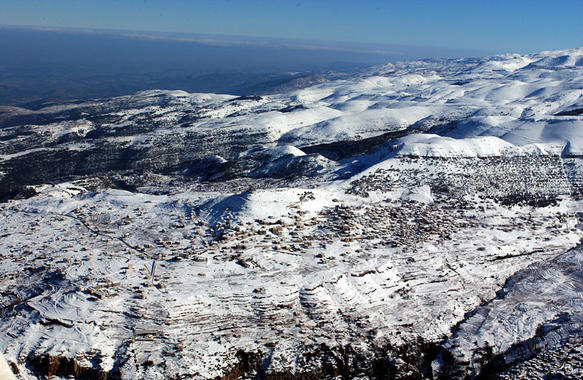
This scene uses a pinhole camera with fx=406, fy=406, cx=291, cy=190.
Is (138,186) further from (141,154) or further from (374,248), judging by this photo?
(374,248)

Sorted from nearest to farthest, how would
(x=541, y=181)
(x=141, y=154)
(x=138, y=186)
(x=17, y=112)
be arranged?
(x=541, y=181)
(x=138, y=186)
(x=141, y=154)
(x=17, y=112)

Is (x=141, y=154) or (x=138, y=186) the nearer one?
(x=138, y=186)

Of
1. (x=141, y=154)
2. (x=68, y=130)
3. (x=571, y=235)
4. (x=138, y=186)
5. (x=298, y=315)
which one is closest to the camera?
(x=298, y=315)

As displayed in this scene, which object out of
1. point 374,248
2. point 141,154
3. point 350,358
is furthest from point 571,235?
point 141,154

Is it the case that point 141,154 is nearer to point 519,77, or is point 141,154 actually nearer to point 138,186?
point 138,186

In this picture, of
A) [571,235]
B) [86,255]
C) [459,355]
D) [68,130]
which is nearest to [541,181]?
[571,235]

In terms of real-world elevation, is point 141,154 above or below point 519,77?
below

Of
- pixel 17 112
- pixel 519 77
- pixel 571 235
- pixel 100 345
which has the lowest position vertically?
pixel 17 112

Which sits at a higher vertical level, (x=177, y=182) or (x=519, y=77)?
(x=519, y=77)

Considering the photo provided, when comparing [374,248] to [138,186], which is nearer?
[374,248]
